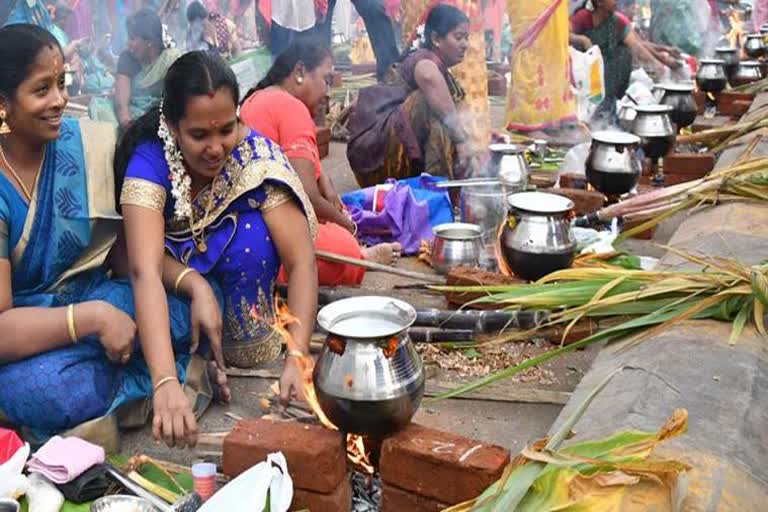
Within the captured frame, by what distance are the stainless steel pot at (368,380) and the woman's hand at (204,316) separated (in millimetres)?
696

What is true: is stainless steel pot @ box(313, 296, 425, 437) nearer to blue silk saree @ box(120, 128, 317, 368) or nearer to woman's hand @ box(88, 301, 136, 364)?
woman's hand @ box(88, 301, 136, 364)

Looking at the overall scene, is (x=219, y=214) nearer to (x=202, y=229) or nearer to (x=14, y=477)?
(x=202, y=229)

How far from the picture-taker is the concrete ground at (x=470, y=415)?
2934 millimetres

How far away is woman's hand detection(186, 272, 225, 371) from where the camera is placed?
2.96 metres

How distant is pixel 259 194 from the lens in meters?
3.19

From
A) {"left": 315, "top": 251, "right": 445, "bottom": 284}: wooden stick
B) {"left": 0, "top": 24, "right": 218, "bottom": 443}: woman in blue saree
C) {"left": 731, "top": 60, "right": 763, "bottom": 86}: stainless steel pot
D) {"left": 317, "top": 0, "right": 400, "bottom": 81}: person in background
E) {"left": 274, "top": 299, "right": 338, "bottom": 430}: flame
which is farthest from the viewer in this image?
{"left": 317, "top": 0, "right": 400, "bottom": 81}: person in background

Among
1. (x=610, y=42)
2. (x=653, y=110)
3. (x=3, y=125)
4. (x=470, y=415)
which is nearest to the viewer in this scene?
(x=3, y=125)

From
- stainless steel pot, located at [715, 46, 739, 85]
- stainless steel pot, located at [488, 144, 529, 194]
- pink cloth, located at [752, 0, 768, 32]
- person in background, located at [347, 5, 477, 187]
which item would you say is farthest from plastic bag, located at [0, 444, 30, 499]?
pink cloth, located at [752, 0, 768, 32]

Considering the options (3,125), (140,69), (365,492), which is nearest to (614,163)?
(365,492)

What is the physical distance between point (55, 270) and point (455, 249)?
2020 mm

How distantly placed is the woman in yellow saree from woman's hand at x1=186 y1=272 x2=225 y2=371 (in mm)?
6174

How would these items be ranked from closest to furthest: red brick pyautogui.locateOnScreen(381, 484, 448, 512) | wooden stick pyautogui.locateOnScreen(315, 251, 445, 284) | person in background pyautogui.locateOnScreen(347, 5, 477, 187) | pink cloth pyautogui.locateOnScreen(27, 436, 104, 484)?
red brick pyautogui.locateOnScreen(381, 484, 448, 512) < pink cloth pyautogui.locateOnScreen(27, 436, 104, 484) < wooden stick pyautogui.locateOnScreen(315, 251, 445, 284) < person in background pyautogui.locateOnScreen(347, 5, 477, 187)

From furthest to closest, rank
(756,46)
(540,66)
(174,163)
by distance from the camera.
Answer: (756,46), (540,66), (174,163)

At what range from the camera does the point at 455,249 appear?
4.27 meters
